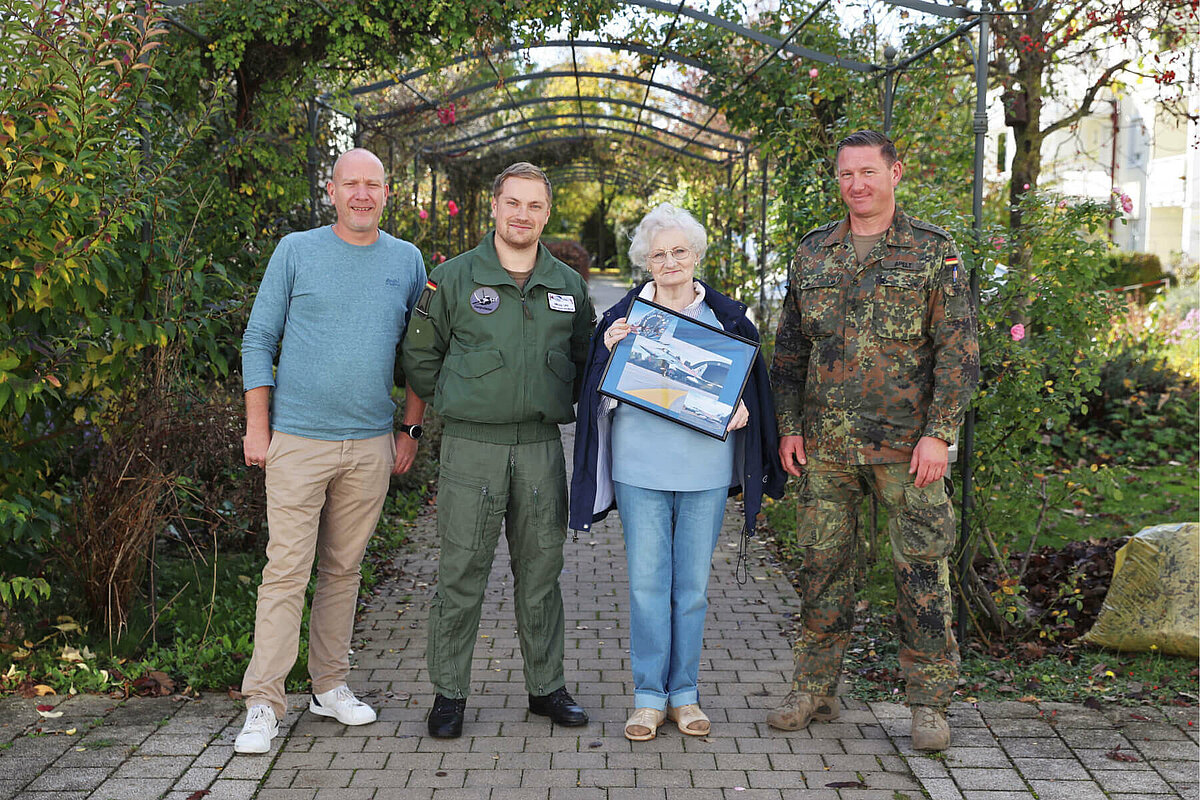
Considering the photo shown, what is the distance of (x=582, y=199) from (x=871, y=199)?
37785mm

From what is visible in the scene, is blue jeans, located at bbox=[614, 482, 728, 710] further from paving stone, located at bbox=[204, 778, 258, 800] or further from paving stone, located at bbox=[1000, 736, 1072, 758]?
paving stone, located at bbox=[204, 778, 258, 800]

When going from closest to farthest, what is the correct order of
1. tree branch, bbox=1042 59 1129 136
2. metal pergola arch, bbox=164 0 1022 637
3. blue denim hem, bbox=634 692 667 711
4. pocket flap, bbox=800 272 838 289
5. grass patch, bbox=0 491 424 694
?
pocket flap, bbox=800 272 838 289 < blue denim hem, bbox=634 692 667 711 < grass patch, bbox=0 491 424 694 < metal pergola arch, bbox=164 0 1022 637 < tree branch, bbox=1042 59 1129 136

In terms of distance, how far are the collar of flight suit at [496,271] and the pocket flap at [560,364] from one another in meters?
0.24

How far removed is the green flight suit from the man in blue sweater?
0.59 ft

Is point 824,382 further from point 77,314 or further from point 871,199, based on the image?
point 77,314

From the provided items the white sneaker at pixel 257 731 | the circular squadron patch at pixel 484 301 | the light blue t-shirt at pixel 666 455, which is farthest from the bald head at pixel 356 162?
the white sneaker at pixel 257 731

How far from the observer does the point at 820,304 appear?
392 centimetres

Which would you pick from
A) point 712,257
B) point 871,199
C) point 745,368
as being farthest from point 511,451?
point 712,257

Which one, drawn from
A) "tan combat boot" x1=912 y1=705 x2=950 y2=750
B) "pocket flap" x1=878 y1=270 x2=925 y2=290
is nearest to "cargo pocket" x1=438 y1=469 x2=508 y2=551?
"pocket flap" x1=878 y1=270 x2=925 y2=290

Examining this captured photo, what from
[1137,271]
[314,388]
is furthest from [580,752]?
[1137,271]

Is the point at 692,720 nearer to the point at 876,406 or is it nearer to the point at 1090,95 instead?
the point at 876,406

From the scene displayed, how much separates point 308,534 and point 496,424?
78 centimetres

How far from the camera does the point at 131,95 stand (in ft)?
15.0

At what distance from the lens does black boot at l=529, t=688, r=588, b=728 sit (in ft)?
13.4
